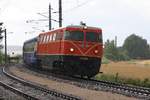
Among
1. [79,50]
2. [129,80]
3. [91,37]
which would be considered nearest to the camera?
[79,50]

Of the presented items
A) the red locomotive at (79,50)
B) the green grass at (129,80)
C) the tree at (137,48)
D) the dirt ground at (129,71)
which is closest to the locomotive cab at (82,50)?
the red locomotive at (79,50)

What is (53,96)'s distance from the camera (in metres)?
21.4

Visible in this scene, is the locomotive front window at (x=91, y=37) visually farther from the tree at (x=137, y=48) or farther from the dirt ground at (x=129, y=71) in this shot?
the tree at (x=137, y=48)

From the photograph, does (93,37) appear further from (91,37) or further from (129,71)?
(129,71)

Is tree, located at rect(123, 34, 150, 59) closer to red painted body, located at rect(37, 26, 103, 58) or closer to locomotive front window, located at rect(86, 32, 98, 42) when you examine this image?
red painted body, located at rect(37, 26, 103, 58)

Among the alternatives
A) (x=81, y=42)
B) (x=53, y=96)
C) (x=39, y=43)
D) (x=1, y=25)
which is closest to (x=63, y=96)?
(x=53, y=96)

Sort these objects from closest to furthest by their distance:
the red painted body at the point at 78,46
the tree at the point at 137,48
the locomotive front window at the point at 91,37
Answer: the red painted body at the point at 78,46, the locomotive front window at the point at 91,37, the tree at the point at 137,48

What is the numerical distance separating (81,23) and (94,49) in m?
2.91

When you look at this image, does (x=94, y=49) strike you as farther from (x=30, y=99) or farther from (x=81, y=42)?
(x=30, y=99)

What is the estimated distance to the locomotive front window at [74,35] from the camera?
104ft

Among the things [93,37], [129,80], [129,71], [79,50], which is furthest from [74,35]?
[129,71]

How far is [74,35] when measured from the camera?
31.9m

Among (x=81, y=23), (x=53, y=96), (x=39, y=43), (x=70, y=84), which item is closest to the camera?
(x=53, y=96)

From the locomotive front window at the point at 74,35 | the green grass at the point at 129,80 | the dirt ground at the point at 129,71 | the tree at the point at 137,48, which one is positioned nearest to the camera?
the green grass at the point at 129,80
